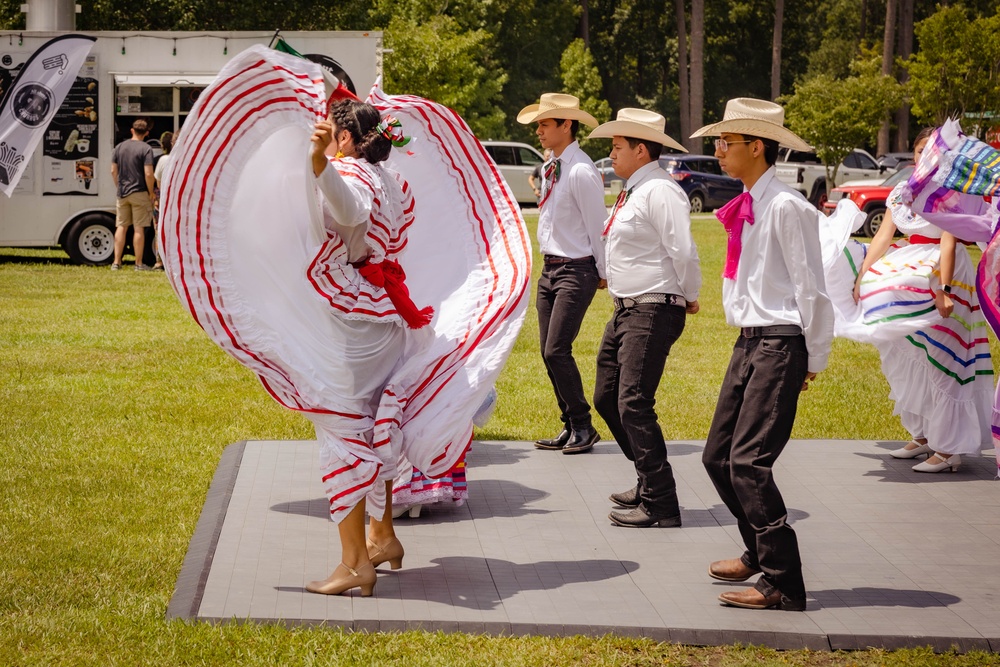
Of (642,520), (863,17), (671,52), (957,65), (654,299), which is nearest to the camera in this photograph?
(654,299)

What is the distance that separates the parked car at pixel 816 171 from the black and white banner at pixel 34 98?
2247cm

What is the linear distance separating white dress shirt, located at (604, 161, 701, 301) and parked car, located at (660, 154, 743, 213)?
91.5 feet

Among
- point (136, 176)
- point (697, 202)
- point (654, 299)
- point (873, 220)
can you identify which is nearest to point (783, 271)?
point (654, 299)

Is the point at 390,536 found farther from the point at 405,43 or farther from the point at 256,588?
the point at 405,43

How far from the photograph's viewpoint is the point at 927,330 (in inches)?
309

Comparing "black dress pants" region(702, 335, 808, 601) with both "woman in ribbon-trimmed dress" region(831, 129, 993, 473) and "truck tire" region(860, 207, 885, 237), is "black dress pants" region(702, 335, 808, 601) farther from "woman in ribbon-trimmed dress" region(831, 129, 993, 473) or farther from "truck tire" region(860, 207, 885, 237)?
"truck tire" region(860, 207, 885, 237)

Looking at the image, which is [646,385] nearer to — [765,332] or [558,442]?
[765,332]

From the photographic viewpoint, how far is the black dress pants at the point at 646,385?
6273mm

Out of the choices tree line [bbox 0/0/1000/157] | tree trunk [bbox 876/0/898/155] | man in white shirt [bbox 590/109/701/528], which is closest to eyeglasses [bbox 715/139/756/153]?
man in white shirt [bbox 590/109/701/528]

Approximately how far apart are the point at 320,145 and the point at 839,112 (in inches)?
1365

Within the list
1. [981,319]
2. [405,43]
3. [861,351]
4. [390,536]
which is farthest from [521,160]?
[390,536]

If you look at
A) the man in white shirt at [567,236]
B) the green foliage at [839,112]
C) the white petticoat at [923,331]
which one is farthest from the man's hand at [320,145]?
the green foliage at [839,112]

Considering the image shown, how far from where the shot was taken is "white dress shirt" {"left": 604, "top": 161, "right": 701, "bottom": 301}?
20.3ft

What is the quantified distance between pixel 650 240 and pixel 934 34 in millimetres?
34549
